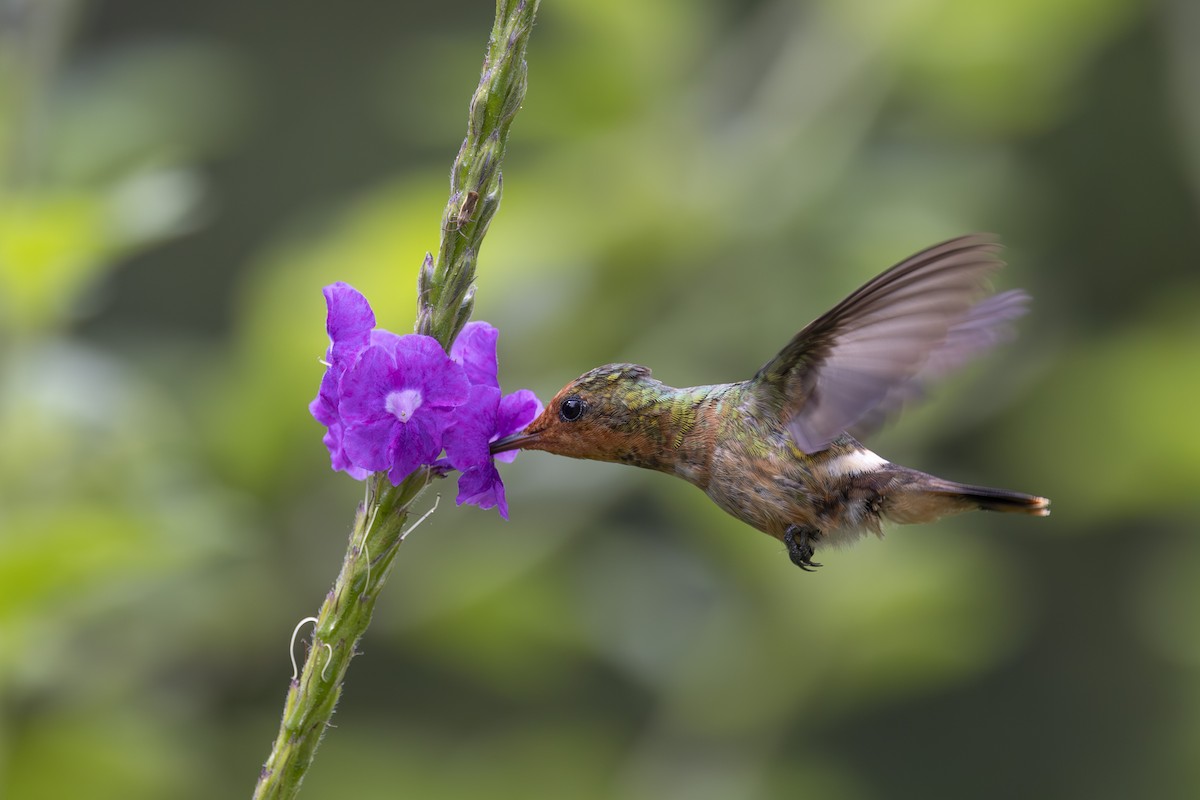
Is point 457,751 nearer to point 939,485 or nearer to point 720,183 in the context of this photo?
point 720,183

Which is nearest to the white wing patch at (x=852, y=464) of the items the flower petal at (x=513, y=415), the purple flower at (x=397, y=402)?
the flower petal at (x=513, y=415)

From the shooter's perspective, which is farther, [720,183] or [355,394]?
[720,183]

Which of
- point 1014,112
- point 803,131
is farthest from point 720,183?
point 1014,112

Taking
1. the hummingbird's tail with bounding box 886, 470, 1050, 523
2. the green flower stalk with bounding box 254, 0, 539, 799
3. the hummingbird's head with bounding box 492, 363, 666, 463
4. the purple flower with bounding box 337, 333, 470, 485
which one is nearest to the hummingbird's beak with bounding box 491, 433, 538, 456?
the hummingbird's head with bounding box 492, 363, 666, 463

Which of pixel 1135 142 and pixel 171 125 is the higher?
pixel 1135 142

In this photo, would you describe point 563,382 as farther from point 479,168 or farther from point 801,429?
point 479,168

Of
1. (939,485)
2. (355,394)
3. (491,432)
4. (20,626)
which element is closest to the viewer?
(355,394)
